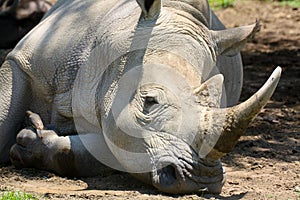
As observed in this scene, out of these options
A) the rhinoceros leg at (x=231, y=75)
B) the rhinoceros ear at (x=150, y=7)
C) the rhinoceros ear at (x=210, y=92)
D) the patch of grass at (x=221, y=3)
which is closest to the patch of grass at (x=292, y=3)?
the patch of grass at (x=221, y=3)

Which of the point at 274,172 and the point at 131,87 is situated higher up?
the point at 131,87

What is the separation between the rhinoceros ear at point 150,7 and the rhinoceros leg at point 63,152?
0.89 meters

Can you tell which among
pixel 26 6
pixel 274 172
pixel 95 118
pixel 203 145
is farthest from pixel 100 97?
pixel 26 6

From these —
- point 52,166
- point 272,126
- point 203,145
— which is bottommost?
point 272,126

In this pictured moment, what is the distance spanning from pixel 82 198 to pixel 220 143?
0.91 m

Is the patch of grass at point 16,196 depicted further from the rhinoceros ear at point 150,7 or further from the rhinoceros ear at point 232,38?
the rhinoceros ear at point 232,38

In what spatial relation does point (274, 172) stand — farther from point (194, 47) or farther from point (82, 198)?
point (82, 198)

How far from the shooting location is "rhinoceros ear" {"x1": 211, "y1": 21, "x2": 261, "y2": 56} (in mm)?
6105

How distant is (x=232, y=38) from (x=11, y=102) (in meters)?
1.67

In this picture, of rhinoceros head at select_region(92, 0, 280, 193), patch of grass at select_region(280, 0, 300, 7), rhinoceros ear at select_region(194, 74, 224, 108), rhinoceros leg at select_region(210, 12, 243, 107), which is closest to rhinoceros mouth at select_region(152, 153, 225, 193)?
rhinoceros head at select_region(92, 0, 280, 193)

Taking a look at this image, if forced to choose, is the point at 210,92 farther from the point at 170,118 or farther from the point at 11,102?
the point at 11,102

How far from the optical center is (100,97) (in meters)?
5.91

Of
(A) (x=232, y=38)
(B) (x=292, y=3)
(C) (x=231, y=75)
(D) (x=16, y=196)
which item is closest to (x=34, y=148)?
(D) (x=16, y=196)

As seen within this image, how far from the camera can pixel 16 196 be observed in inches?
205
